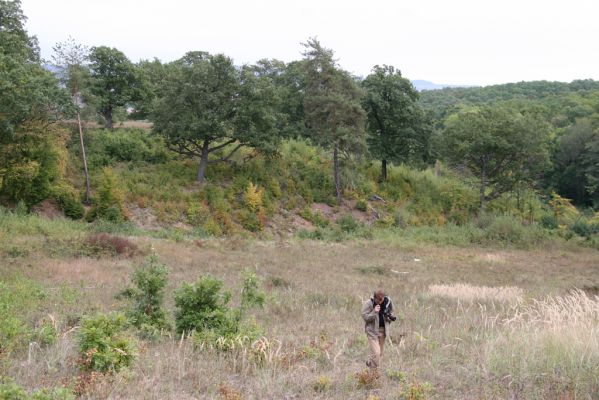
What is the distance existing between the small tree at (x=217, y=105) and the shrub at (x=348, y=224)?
6.87m

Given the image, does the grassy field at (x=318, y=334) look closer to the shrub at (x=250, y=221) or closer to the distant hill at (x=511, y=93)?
the shrub at (x=250, y=221)

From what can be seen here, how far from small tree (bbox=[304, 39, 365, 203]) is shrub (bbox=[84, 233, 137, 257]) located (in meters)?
17.4

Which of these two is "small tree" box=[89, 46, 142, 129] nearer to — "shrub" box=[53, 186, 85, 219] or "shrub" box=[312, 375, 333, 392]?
"shrub" box=[53, 186, 85, 219]

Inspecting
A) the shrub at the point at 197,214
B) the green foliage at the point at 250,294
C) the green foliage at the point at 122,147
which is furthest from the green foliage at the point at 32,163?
the green foliage at the point at 250,294

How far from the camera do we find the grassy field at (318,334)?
589cm

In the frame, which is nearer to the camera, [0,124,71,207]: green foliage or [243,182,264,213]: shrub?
[0,124,71,207]: green foliage

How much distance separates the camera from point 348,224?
33.1 meters

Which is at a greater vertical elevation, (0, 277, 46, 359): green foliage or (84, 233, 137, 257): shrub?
(0, 277, 46, 359): green foliage

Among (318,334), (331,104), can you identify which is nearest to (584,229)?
(331,104)

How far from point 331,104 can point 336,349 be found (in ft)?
89.1

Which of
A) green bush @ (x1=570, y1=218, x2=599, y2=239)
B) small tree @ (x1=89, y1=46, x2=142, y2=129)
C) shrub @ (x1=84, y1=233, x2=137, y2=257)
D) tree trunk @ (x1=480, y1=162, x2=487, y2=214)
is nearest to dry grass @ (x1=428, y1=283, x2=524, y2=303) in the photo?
shrub @ (x1=84, y1=233, x2=137, y2=257)

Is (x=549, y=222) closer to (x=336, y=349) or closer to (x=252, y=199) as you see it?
(x=252, y=199)

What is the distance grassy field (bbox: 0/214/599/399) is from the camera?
5.89m

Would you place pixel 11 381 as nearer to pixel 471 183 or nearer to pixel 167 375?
pixel 167 375
